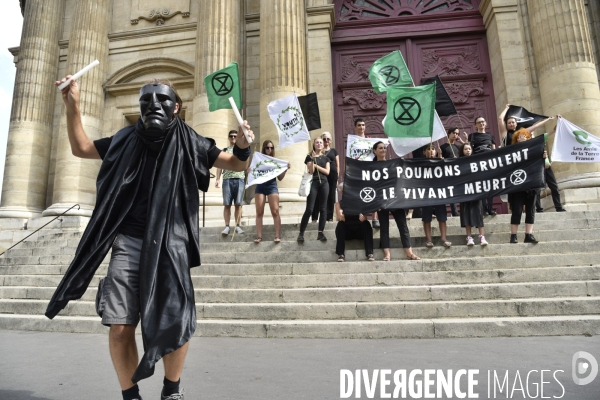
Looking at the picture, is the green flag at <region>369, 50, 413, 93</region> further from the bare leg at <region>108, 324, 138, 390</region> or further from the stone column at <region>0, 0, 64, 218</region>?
the stone column at <region>0, 0, 64, 218</region>

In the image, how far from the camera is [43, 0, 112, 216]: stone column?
42.5 feet

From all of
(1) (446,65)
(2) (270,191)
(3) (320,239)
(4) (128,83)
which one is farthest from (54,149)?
(1) (446,65)

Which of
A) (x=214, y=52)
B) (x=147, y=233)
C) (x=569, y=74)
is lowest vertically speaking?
(x=147, y=233)

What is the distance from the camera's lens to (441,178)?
752 centimetres

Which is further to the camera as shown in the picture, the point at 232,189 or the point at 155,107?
the point at 232,189

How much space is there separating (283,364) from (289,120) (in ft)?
18.4

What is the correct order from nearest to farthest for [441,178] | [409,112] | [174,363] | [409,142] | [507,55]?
[174,363], [441,178], [409,112], [409,142], [507,55]

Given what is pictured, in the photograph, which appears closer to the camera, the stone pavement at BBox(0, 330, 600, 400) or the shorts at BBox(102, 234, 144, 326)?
the shorts at BBox(102, 234, 144, 326)

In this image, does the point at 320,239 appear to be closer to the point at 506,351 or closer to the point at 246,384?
the point at 506,351

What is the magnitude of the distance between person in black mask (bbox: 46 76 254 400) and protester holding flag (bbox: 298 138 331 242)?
495cm

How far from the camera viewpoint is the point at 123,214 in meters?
2.32

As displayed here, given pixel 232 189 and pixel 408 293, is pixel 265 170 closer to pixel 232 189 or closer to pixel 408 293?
pixel 232 189

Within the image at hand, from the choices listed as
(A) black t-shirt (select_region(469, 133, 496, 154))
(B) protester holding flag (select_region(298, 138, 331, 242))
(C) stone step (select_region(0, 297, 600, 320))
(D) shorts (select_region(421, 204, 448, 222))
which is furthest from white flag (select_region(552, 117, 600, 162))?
(B) protester holding flag (select_region(298, 138, 331, 242))

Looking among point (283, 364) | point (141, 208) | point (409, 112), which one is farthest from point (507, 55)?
point (141, 208)
